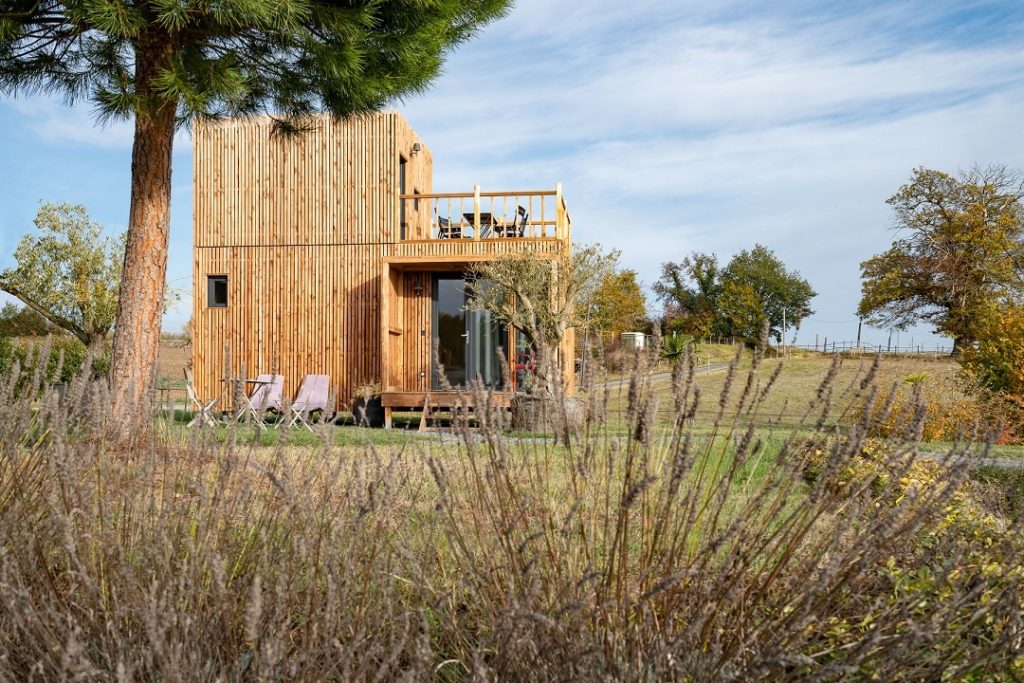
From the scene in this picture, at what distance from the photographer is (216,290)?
15547 mm

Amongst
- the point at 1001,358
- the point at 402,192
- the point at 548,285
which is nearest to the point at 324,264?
the point at 402,192

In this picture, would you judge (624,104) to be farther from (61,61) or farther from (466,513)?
(61,61)

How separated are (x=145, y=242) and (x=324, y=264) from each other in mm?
7110

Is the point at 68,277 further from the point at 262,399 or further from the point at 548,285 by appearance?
the point at 262,399

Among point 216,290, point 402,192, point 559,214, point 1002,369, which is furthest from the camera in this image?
point 402,192

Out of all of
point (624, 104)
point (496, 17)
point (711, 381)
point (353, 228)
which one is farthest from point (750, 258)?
point (624, 104)

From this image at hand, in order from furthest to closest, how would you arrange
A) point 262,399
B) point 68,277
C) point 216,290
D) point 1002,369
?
point 68,277 → point 216,290 → point 1002,369 → point 262,399

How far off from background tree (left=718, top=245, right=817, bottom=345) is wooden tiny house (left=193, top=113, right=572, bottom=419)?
31.5 metres

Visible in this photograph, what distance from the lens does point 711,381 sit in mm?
26047

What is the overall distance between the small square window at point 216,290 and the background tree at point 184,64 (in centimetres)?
627

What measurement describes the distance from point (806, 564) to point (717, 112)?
545 centimetres

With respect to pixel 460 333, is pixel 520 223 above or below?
above

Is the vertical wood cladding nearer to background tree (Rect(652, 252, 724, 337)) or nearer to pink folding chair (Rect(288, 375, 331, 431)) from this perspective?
pink folding chair (Rect(288, 375, 331, 431))

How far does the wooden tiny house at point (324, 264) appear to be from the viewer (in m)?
14.8
